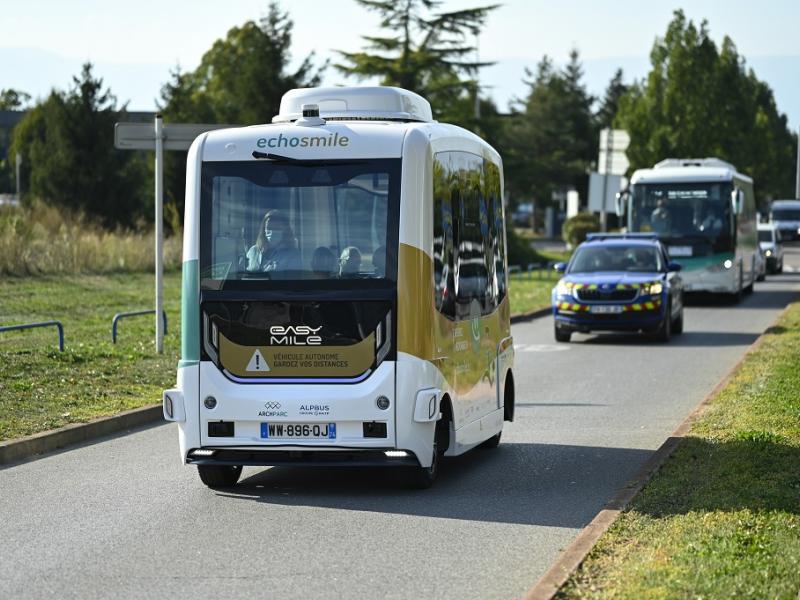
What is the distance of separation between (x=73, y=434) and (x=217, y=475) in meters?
2.89

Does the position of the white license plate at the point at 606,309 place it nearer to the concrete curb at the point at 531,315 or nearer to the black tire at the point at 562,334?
the black tire at the point at 562,334

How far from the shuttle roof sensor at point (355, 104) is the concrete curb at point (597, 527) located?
129 inches

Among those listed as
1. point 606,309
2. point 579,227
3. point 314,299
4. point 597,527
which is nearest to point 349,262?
point 314,299

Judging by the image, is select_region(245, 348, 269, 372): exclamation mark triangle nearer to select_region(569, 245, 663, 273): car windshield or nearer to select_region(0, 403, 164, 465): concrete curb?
select_region(0, 403, 164, 465): concrete curb

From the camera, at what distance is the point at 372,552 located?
28.2 feet

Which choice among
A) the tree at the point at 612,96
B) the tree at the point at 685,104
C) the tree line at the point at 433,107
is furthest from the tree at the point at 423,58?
the tree at the point at 612,96

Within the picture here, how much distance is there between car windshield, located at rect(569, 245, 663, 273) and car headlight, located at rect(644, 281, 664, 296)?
979mm

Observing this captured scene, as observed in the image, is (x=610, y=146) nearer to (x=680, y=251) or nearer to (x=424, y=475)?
(x=680, y=251)

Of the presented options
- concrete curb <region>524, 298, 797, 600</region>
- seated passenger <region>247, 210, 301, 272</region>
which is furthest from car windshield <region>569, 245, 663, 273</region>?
seated passenger <region>247, 210, 301, 272</region>

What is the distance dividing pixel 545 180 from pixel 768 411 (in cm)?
10385

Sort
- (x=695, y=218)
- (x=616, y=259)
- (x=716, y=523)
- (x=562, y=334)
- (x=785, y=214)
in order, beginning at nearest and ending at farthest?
(x=716, y=523) < (x=562, y=334) < (x=616, y=259) < (x=695, y=218) < (x=785, y=214)

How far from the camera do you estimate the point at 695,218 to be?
117 ft

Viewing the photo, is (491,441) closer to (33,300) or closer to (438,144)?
(438,144)

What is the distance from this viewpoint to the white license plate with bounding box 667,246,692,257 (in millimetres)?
35250
